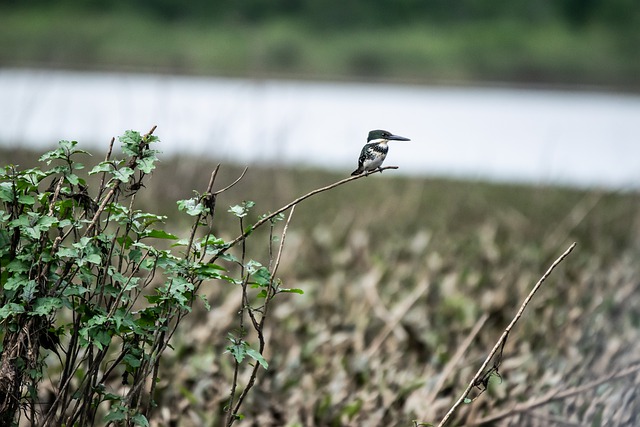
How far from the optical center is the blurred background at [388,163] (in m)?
3.06

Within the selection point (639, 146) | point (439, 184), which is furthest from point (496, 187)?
point (639, 146)

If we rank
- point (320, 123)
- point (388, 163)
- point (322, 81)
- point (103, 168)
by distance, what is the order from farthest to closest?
point (322, 81) → point (320, 123) → point (388, 163) → point (103, 168)

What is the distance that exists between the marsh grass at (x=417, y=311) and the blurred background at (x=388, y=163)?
14 millimetres

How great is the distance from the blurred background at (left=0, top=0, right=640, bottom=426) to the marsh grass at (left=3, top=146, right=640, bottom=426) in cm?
1

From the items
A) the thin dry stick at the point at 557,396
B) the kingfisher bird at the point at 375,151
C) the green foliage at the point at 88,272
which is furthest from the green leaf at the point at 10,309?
the thin dry stick at the point at 557,396

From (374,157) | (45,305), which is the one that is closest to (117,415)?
(45,305)

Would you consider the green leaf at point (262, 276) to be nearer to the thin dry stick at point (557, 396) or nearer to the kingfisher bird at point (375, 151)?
the kingfisher bird at point (375, 151)

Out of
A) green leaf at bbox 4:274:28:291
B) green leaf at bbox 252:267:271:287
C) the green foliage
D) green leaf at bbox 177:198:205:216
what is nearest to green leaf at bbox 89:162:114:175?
the green foliage

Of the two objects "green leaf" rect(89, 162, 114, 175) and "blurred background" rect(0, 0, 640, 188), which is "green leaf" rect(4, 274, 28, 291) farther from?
"blurred background" rect(0, 0, 640, 188)

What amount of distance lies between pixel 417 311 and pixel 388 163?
3.84 feet

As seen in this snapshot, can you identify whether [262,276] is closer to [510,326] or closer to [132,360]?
[132,360]

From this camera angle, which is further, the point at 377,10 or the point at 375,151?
the point at 377,10

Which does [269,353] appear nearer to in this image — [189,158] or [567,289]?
[567,289]

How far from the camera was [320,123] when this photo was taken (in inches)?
308
